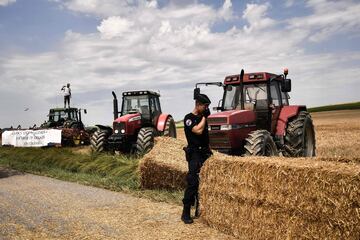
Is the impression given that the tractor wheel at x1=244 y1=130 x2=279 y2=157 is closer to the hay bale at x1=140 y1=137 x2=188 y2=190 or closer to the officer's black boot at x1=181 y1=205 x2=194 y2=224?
the hay bale at x1=140 y1=137 x2=188 y2=190

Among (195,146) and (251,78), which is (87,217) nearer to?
(195,146)

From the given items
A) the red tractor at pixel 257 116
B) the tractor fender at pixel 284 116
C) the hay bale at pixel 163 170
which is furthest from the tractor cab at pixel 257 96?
the hay bale at pixel 163 170

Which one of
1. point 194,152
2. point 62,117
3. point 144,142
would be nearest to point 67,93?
point 62,117

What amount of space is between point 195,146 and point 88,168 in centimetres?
680

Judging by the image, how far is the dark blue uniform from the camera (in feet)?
22.7

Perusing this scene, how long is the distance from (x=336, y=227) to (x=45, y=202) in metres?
5.99

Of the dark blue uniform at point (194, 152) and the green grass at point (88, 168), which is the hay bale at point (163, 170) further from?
the dark blue uniform at point (194, 152)

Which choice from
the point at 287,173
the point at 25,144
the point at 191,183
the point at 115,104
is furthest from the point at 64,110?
the point at 287,173

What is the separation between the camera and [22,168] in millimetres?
14945

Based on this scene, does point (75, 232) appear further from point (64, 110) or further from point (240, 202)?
point (64, 110)

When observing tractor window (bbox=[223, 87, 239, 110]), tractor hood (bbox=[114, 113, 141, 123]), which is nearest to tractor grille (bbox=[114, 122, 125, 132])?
tractor hood (bbox=[114, 113, 141, 123])

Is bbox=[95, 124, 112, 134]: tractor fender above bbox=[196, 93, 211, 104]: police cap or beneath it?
beneath

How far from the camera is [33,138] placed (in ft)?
71.5

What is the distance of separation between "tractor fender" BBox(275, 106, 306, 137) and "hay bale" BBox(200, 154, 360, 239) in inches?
191
